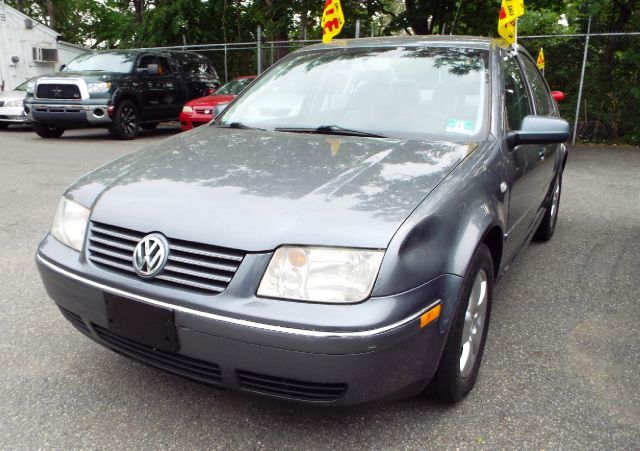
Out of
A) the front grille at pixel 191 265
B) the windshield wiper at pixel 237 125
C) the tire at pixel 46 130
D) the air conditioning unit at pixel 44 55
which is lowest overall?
the tire at pixel 46 130

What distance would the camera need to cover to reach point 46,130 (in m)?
12.1

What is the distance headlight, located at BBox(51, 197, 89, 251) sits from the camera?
7.28ft

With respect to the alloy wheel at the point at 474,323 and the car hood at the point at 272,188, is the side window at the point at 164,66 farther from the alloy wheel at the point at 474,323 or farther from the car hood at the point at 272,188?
the alloy wheel at the point at 474,323

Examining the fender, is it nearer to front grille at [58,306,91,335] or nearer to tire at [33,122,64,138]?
front grille at [58,306,91,335]

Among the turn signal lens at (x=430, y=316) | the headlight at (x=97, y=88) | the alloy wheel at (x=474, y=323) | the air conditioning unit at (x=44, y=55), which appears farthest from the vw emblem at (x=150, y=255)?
the air conditioning unit at (x=44, y=55)

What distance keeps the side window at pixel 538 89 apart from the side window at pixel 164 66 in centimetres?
994

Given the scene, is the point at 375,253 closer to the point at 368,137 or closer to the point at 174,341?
the point at 174,341

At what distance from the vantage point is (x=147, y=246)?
1.94 m

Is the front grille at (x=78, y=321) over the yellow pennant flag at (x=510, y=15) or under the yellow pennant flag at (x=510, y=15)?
under

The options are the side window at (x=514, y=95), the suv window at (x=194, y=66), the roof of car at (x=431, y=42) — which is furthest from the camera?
the suv window at (x=194, y=66)

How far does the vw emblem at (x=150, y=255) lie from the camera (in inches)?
74.8

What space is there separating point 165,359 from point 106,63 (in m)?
11.4

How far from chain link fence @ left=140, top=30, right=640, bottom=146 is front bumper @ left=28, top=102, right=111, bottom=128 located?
860 centimetres

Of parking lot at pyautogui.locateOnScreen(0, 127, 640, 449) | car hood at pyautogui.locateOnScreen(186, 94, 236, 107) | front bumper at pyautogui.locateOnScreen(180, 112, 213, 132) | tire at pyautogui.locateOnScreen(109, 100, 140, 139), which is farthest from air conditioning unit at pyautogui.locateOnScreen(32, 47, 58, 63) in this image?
→ parking lot at pyautogui.locateOnScreen(0, 127, 640, 449)
